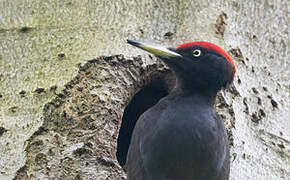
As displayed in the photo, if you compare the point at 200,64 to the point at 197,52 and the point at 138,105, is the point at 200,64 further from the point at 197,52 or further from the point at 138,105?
the point at 138,105

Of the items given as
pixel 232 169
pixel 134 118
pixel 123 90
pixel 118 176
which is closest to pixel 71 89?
pixel 123 90

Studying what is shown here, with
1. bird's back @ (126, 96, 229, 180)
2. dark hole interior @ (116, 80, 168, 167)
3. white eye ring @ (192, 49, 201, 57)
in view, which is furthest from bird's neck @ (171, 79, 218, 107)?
dark hole interior @ (116, 80, 168, 167)

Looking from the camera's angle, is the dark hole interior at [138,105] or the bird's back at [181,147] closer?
the bird's back at [181,147]

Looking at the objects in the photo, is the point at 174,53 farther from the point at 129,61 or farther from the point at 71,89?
the point at 71,89

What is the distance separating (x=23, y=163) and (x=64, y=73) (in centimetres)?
67

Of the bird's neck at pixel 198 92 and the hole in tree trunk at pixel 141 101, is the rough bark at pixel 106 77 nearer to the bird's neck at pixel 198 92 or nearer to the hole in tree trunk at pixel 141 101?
→ the hole in tree trunk at pixel 141 101

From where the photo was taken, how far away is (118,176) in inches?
137

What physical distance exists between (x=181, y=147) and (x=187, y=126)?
0.14 m

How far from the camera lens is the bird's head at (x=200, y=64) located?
139 inches

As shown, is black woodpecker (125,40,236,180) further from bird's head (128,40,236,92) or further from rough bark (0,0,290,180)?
rough bark (0,0,290,180)

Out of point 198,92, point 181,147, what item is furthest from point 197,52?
point 181,147

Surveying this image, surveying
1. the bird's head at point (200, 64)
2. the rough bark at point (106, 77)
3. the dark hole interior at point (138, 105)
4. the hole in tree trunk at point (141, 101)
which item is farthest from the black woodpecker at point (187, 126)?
the dark hole interior at point (138, 105)

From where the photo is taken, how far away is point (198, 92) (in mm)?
3604

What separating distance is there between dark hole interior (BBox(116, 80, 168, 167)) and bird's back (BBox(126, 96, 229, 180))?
70 cm
